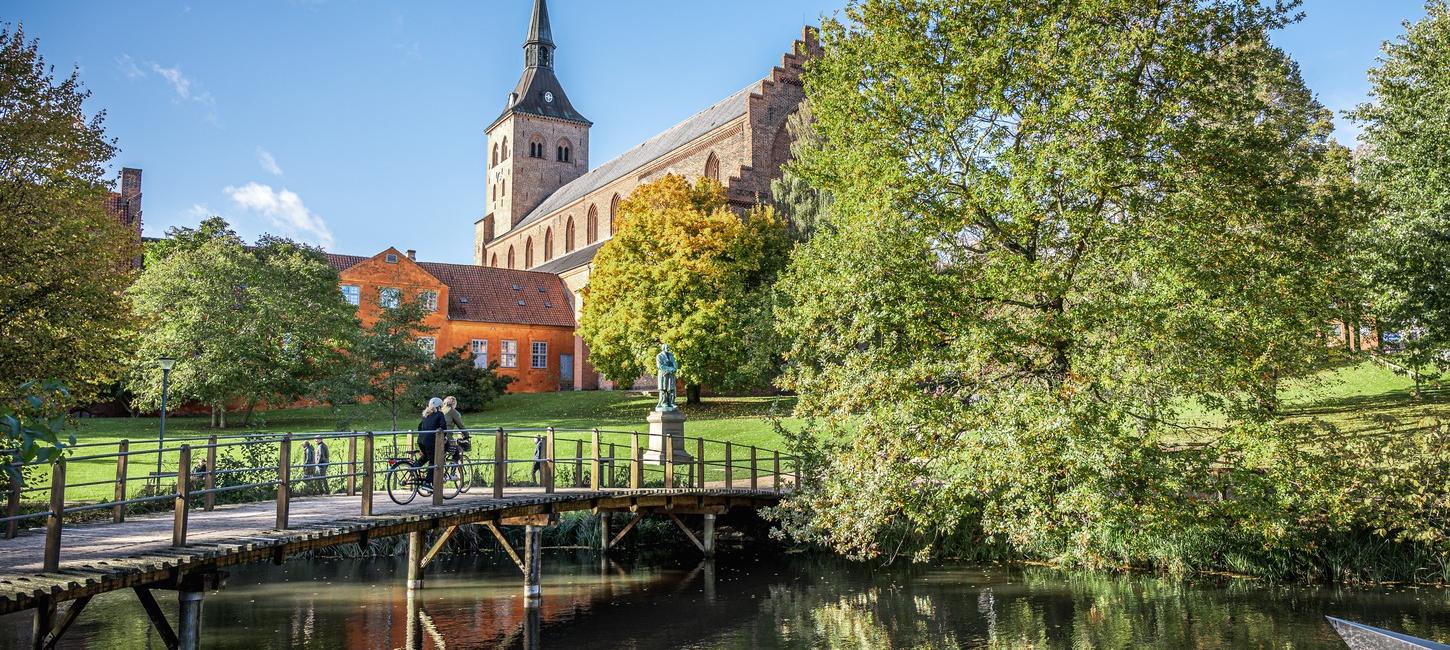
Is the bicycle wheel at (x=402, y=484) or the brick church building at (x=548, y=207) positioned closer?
the bicycle wheel at (x=402, y=484)

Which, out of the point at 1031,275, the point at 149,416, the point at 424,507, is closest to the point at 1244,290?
the point at 1031,275

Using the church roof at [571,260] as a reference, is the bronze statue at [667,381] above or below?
below

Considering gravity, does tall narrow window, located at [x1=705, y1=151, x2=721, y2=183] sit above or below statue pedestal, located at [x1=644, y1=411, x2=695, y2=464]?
above

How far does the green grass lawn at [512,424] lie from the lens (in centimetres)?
2434

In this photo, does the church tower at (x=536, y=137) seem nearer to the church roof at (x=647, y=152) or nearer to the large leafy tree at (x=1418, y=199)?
the church roof at (x=647, y=152)

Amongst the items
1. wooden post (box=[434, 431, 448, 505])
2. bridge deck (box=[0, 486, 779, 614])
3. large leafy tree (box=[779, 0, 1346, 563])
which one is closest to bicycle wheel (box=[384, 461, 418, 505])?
bridge deck (box=[0, 486, 779, 614])

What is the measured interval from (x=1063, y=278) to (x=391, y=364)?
1818 centimetres

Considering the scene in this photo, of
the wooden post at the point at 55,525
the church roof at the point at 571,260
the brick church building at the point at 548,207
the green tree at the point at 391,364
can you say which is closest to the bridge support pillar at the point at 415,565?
the wooden post at the point at 55,525

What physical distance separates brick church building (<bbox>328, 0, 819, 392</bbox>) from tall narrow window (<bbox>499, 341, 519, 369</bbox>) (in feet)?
0.17

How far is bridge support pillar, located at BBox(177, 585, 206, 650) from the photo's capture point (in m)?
9.56

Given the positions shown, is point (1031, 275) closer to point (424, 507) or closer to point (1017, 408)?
point (1017, 408)

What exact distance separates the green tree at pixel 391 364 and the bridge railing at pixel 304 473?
1502mm

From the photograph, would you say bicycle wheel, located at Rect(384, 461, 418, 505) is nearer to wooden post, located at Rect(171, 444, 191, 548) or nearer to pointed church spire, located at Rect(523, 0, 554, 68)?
wooden post, located at Rect(171, 444, 191, 548)

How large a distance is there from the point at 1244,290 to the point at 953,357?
12.5 ft
